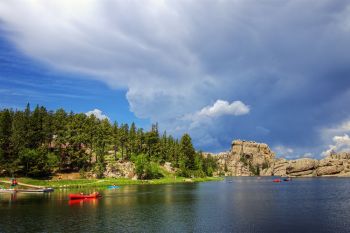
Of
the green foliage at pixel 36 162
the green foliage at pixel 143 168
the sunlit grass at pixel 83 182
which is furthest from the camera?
the green foliage at pixel 143 168

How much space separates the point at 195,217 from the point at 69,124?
445 ft

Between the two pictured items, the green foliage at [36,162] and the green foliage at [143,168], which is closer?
the green foliage at [36,162]

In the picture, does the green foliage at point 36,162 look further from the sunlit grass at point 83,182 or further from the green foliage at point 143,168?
the green foliage at point 143,168

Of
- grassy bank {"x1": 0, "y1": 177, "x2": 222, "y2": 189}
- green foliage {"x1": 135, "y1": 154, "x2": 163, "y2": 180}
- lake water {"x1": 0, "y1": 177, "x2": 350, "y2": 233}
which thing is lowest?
lake water {"x1": 0, "y1": 177, "x2": 350, "y2": 233}

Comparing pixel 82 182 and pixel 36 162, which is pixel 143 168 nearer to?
pixel 82 182

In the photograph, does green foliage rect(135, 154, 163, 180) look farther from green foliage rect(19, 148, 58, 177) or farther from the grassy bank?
green foliage rect(19, 148, 58, 177)

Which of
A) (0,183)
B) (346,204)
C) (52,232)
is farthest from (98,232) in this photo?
(0,183)

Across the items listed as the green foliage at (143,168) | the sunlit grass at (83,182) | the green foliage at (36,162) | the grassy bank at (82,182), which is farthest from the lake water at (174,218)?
the green foliage at (143,168)

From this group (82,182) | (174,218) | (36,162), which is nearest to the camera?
(174,218)

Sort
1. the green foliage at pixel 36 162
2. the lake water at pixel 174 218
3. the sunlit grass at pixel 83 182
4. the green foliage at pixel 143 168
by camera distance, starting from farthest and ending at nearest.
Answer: the green foliage at pixel 143 168
the green foliage at pixel 36 162
the sunlit grass at pixel 83 182
the lake water at pixel 174 218

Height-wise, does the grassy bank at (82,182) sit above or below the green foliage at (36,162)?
below

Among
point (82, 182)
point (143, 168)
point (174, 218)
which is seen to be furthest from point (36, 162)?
point (174, 218)

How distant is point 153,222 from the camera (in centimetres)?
6494

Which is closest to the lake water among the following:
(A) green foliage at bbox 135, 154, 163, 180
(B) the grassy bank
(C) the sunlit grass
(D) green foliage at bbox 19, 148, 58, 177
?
(B) the grassy bank
